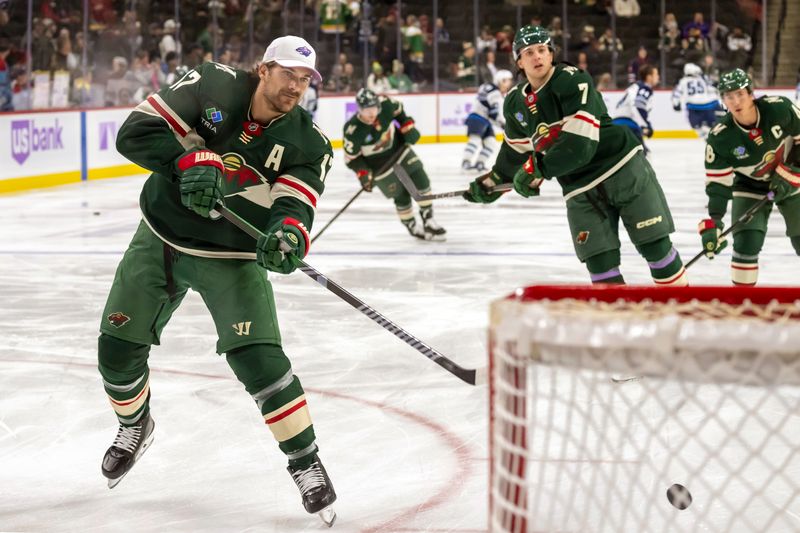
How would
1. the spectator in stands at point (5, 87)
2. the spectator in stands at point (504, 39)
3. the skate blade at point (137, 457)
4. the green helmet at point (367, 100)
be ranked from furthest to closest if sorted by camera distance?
the spectator in stands at point (504, 39) → the spectator in stands at point (5, 87) → the green helmet at point (367, 100) → the skate blade at point (137, 457)

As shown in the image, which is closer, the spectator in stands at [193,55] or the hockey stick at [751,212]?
the hockey stick at [751,212]

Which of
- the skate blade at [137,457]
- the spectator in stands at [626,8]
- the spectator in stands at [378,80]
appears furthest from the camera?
the spectator in stands at [626,8]

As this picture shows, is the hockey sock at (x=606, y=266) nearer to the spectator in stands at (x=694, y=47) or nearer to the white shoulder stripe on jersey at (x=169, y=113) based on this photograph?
the white shoulder stripe on jersey at (x=169, y=113)

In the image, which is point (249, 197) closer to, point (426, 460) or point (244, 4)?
point (426, 460)

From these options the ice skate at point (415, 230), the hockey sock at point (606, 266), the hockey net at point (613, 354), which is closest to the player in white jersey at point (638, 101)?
the ice skate at point (415, 230)

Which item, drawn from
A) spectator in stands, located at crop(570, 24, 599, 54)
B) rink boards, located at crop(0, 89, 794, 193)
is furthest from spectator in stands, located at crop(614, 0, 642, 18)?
rink boards, located at crop(0, 89, 794, 193)

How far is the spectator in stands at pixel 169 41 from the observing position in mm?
14102

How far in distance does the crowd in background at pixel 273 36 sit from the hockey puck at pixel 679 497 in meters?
9.16

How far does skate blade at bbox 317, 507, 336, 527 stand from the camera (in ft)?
9.18

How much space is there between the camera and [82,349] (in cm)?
472

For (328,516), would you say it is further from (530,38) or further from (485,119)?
(485,119)

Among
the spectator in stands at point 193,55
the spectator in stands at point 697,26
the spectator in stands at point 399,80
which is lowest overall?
the spectator in stands at point 399,80

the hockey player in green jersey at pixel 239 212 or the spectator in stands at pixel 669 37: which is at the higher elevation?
the hockey player in green jersey at pixel 239 212

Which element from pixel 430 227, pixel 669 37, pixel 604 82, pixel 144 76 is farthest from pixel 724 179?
pixel 669 37
